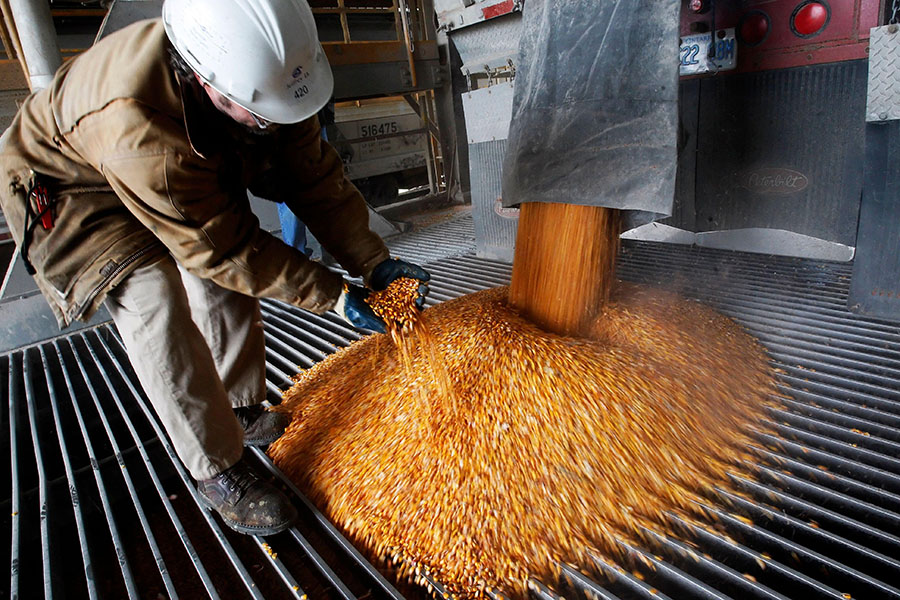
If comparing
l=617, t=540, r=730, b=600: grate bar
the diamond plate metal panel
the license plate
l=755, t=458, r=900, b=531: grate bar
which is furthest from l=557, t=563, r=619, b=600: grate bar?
the license plate

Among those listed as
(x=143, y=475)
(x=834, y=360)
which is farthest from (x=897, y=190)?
(x=143, y=475)

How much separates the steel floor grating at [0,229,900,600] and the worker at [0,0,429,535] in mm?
→ 226

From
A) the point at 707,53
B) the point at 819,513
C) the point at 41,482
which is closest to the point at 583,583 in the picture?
the point at 819,513

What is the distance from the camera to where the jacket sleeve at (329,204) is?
6.30 feet

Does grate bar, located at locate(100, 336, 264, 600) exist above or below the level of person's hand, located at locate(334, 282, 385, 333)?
below

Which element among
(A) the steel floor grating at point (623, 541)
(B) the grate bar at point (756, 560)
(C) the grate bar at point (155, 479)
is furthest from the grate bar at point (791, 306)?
(C) the grate bar at point (155, 479)

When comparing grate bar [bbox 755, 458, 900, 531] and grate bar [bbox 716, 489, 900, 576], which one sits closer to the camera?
grate bar [bbox 716, 489, 900, 576]

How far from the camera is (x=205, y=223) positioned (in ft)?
4.77

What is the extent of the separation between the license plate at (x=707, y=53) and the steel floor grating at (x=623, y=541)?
105 cm

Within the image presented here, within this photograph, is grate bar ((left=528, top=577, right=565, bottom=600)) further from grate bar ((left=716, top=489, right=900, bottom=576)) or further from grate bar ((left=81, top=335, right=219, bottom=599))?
grate bar ((left=81, top=335, right=219, bottom=599))

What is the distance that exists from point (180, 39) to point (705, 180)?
8.93 feet

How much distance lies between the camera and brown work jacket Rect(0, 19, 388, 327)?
1350 millimetres

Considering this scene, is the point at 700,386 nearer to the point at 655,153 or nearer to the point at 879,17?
the point at 655,153

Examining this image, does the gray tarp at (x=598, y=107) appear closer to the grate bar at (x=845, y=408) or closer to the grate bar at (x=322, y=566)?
the grate bar at (x=845, y=408)
